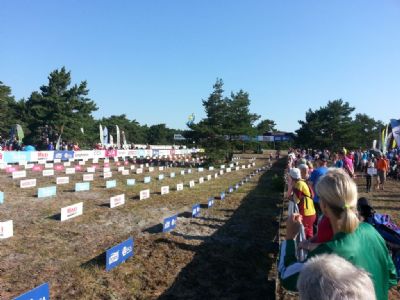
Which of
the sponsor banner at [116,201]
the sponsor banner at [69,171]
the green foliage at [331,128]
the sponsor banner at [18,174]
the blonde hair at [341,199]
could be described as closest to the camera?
the blonde hair at [341,199]

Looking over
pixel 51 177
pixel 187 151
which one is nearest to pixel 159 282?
pixel 51 177

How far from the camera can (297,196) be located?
5.86 metres

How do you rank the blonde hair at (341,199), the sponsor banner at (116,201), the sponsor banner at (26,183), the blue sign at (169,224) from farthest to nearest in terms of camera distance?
the sponsor banner at (26,183)
the sponsor banner at (116,201)
the blue sign at (169,224)
the blonde hair at (341,199)

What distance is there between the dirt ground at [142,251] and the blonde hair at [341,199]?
10.6ft

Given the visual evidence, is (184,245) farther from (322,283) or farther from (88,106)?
(88,106)

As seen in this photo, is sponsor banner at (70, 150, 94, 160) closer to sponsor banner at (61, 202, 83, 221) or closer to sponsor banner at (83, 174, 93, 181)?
sponsor banner at (83, 174, 93, 181)

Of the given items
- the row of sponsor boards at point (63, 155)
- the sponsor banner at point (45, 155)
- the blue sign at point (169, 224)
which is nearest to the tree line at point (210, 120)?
the row of sponsor boards at point (63, 155)

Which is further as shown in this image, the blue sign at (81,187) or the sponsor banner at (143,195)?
the blue sign at (81,187)

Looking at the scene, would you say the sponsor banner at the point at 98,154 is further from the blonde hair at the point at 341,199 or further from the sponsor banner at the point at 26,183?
the blonde hair at the point at 341,199

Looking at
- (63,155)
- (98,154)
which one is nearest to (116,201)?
(63,155)

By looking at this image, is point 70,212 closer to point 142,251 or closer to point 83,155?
point 142,251

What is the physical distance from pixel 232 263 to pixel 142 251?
2024mm

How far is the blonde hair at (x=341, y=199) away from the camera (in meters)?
2.21

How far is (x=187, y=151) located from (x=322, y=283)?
184 feet
